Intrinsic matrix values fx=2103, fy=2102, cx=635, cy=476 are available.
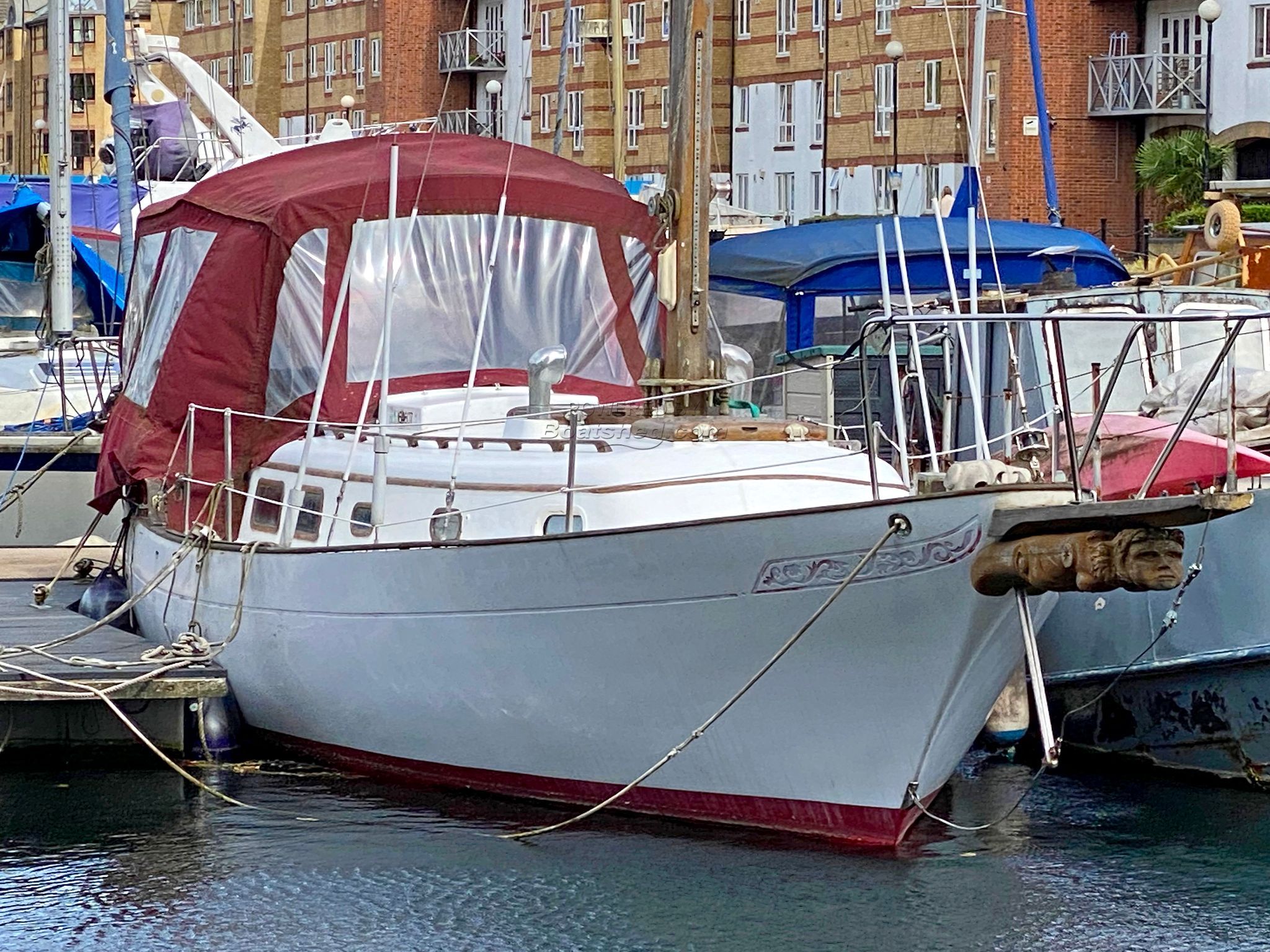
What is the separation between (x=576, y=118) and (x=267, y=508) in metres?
48.2

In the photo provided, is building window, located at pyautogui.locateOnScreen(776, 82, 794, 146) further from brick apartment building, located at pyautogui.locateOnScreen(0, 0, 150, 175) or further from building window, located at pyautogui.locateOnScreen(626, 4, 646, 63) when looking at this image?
brick apartment building, located at pyautogui.locateOnScreen(0, 0, 150, 175)

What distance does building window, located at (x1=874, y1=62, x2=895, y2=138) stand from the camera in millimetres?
49281

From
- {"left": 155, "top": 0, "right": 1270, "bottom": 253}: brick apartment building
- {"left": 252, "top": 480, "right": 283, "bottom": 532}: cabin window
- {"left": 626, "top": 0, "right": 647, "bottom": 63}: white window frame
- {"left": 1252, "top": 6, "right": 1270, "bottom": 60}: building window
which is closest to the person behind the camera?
{"left": 252, "top": 480, "right": 283, "bottom": 532}: cabin window

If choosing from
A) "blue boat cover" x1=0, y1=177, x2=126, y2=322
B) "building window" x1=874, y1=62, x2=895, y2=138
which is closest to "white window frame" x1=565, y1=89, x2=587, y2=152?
"building window" x1=874, y1=62, x2=895, y2=138

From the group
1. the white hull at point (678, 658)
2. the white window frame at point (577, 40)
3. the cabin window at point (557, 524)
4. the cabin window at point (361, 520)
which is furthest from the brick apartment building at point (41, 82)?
the cabin window at point (557, 524)

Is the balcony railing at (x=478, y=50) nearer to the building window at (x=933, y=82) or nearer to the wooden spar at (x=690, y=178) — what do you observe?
the building window at (x=933, y=82)

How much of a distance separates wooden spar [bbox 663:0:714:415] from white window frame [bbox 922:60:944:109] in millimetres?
36029

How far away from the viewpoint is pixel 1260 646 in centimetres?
1272

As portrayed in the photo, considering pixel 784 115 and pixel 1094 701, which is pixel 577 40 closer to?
pixel 784 115

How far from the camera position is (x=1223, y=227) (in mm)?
16734

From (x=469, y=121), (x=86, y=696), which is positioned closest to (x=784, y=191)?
(x=469, y=121)

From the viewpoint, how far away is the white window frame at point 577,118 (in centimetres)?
5981

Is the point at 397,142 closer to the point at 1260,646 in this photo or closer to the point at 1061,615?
the point at 1061,615

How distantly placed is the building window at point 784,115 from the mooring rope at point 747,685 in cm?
4356
